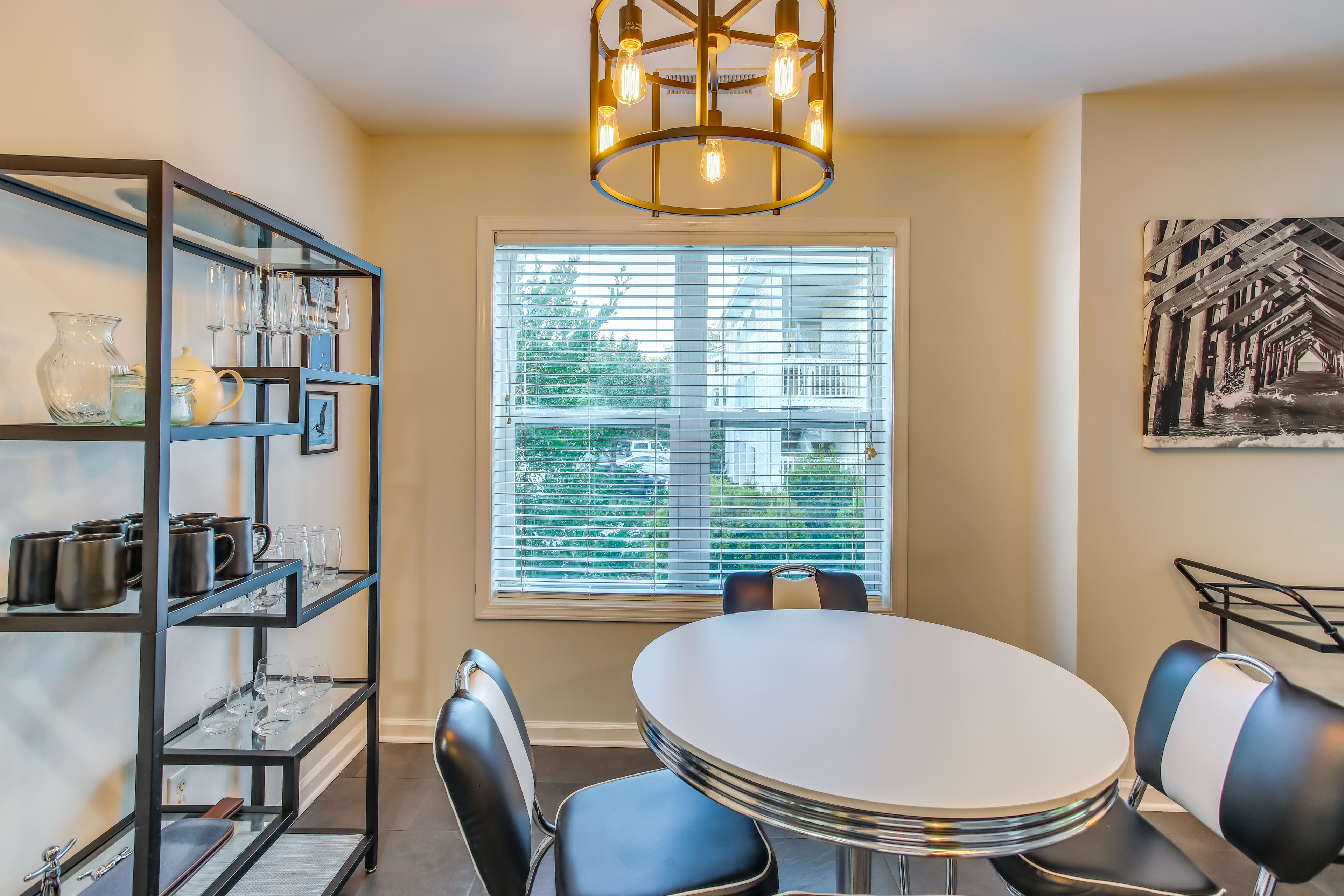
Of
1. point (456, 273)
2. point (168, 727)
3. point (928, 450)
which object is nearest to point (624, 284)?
point (456, 273)

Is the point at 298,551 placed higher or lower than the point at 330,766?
higher

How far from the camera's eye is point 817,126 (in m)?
1.32

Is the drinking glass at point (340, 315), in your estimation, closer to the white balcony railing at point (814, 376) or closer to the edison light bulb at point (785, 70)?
the edison light bulb at point (785, 70)

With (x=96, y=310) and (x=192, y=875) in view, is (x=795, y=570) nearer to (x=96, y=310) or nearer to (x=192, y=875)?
(x=192, y=875)

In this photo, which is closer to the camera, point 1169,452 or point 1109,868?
point 1109,868

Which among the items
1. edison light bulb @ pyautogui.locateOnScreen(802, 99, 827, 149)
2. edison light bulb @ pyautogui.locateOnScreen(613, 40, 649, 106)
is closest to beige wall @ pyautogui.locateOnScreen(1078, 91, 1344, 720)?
edison light bulb @ pyautogui.locateOnScreen(802, 99, 827, 149)

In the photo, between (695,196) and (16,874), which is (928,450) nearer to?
(695,196)

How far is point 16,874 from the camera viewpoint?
1274 mm

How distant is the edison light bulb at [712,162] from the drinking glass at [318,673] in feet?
5.25

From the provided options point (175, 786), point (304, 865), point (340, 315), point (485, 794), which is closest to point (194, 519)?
point (340, 315)

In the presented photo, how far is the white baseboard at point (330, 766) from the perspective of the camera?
2238 millimetres

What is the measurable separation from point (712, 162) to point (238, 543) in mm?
1360

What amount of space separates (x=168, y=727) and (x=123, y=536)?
2.58 ft

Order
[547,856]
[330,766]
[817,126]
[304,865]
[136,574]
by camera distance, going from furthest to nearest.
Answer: [330,766], [547,856], [304,865], [817,126], [136,574]
